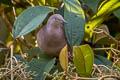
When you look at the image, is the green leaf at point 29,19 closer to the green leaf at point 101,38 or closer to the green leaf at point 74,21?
the green leaf at point 74,21

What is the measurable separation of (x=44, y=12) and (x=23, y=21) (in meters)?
0.05

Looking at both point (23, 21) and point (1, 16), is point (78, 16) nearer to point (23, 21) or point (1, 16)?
point (23, 21)

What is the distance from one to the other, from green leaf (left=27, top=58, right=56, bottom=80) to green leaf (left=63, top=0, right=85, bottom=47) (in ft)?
0.23

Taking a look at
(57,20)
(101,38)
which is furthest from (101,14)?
(57,20)

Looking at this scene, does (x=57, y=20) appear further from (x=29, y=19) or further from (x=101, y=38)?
(x=101, y=38)

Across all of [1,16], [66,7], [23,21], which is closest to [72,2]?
[66,7]

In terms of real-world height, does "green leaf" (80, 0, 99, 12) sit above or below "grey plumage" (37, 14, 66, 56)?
above

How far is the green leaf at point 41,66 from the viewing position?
2.64 ft

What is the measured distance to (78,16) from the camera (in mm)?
854

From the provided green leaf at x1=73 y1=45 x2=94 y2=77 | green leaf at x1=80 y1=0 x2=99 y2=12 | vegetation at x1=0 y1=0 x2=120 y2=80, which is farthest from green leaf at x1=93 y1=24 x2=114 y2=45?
green leaf at x1=73 y1=45 x2=94 y2=77

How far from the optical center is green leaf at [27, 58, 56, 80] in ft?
2.64

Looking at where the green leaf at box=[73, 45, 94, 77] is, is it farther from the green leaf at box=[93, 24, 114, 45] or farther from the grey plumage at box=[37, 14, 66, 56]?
the green leaf at box=[93, 24, 114, 45]

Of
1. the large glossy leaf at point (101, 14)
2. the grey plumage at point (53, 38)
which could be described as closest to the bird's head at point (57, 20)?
the grey plumage at point (53, 38)

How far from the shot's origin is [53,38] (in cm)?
89
